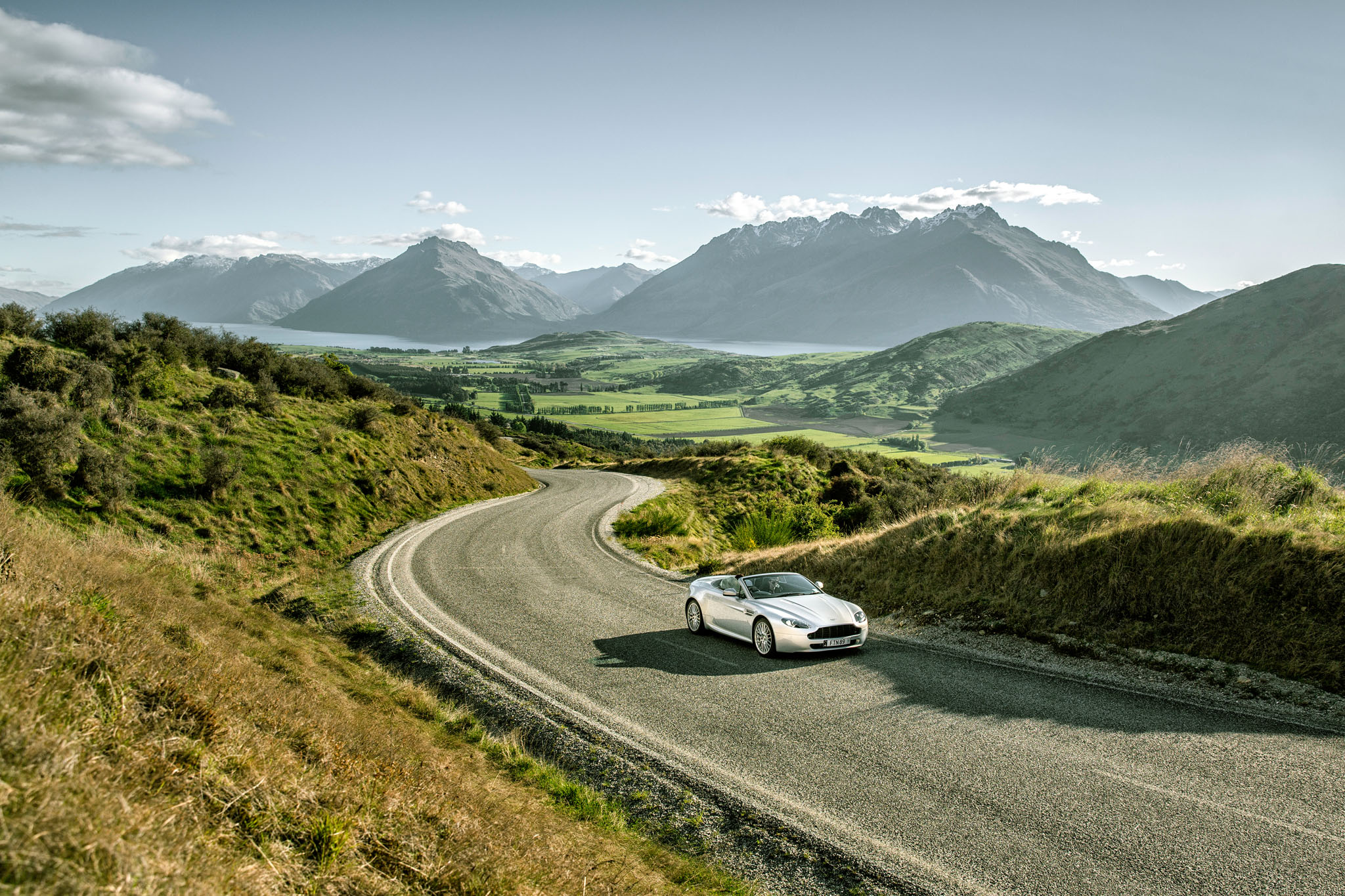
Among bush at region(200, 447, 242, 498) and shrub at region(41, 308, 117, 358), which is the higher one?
shrub at region(41, 308, 117, 358)

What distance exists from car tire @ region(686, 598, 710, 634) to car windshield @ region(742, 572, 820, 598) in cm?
129

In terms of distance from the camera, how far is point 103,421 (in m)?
21.8

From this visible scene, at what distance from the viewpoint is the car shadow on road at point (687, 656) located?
39.4 ft

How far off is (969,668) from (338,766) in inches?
376

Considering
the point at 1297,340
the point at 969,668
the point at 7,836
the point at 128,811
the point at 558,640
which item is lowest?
the point at 558,640

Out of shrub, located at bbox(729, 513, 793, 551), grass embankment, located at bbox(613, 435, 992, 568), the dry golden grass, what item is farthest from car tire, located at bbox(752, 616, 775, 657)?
shrub, located at bbox(729, 513, 793, 551)

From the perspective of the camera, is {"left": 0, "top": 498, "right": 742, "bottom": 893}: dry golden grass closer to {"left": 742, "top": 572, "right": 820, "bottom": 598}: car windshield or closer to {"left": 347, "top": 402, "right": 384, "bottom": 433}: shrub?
{"left": 742, "top": 572, "right": 820, "bottom": 598}: car windshield

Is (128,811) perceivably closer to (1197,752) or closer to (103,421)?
(1197,752)

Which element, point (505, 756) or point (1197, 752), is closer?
point (1197, 752)

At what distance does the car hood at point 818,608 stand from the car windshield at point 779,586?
208 mm

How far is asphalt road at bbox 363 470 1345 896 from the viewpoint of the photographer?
20.1 feet

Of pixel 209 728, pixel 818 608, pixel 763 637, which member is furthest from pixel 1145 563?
pixel 209 728

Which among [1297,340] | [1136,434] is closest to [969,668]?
[1136,434]

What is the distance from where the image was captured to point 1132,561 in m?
12.2
